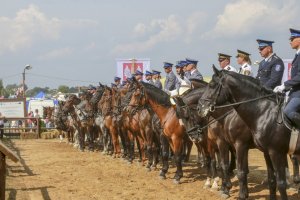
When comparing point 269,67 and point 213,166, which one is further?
point 213,166

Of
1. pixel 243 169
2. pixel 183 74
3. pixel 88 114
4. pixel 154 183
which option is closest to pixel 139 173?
pixel 154 183

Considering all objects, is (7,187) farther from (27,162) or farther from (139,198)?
(27,162)

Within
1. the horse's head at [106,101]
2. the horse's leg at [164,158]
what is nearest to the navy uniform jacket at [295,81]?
the horse's leg at [164,158]

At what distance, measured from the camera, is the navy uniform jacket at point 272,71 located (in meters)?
8.70

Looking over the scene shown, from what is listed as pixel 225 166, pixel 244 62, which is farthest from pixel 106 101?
pixel 225 166

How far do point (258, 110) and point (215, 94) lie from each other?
34.4 inches

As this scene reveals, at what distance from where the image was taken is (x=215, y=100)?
827 centimetres

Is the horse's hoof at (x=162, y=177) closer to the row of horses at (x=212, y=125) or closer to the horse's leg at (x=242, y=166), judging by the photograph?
the row of horses at (x=212, y=125)

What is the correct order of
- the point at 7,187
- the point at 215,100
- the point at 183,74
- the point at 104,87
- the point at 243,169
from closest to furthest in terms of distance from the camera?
the point at 215,100
the point at 243,169
the point at 7,187
the point at 183,74
the point at 104,87

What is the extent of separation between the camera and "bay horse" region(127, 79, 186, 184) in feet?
39.3

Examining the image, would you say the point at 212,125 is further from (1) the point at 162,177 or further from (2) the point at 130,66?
(2) the point at 130,66

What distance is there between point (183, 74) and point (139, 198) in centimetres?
456

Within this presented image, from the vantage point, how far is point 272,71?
8812 mm

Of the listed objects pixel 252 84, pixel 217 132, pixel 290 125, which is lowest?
pixel 217 132
